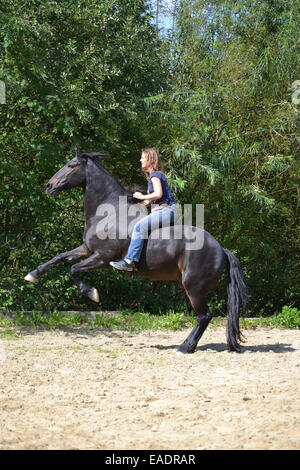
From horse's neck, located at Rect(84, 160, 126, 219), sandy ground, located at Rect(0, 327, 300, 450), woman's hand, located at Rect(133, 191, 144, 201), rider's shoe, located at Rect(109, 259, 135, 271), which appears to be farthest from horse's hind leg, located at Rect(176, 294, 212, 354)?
horse's neck, located at Rect(84, 160, 126, 219)

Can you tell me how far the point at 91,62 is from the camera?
309 inches

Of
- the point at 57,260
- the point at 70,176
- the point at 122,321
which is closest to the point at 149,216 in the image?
the point at 70,176

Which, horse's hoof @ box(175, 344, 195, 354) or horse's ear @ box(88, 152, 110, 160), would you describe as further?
horse's ear @ box(88, 152, 110, 160)

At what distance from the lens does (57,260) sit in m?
6.28

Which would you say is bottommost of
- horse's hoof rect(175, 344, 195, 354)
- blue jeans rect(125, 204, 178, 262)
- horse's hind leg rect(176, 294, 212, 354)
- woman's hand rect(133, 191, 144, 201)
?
horse's hoof rect(175, 344, 195, 354)

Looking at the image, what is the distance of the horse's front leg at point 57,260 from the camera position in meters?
6.21

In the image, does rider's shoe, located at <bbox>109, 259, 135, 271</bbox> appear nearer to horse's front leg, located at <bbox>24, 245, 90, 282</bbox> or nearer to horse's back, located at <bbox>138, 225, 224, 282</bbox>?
horse's back, located at <bbox>138, 225, 224, 282</bbox>

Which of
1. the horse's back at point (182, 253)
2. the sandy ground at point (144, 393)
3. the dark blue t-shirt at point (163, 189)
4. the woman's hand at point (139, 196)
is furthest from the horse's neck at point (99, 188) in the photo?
the sandy ground at point (144, 393)

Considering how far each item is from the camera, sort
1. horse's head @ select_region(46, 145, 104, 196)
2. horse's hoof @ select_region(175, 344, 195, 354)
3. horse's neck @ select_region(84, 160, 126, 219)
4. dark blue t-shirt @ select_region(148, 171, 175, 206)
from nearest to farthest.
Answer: dark blue t-shirt @ select_region(148, 171, 175, 206) < horse's hoof @ select_region(175, 344, 195, 354) < horse's head @ select_region(46, 145, 104, 196) < horse's neck @ select_region(84, 160, 126, 219)

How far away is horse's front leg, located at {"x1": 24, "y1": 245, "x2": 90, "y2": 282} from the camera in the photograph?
6.21 meters

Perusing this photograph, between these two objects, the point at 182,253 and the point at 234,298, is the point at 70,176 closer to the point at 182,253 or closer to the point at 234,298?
the point at 182,253

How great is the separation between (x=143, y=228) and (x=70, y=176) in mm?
1033

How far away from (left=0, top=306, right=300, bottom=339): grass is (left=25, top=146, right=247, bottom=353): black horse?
1.48 meters
